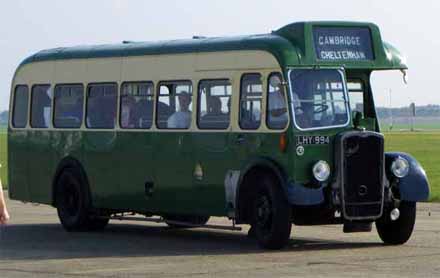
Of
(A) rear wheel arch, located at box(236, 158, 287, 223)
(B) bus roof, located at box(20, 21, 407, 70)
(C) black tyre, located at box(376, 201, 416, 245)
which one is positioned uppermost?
(B) bus roof, located at box(20, 21, 407, 70)

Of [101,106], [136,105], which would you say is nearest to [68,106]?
[101,106]

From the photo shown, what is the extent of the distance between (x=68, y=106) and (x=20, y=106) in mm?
1518

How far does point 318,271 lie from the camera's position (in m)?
15.1

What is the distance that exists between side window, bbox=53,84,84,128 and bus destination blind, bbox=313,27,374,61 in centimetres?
499

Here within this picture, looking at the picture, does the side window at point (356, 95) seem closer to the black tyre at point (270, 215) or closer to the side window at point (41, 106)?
the black tyre at point (270, 215)

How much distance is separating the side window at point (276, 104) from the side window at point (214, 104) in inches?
33.8

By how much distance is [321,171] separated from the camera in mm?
17609

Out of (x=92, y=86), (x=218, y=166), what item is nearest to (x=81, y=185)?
(x=92, y=86)

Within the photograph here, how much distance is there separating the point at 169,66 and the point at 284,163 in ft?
10.1

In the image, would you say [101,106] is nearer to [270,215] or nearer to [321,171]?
[270,215]

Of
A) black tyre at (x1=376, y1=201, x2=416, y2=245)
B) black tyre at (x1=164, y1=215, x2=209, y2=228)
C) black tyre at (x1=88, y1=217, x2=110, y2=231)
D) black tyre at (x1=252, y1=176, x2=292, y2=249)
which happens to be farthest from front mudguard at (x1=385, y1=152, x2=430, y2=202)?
black tyre at (x1=88, y1=217, x2=110, y2=231)

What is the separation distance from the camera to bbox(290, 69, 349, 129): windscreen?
17797 mm

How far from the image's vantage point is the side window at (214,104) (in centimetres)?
1878

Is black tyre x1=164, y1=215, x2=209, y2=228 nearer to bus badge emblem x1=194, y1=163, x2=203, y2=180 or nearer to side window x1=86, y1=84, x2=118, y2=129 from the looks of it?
bus badge emblem x1=194, y1=163, x2=203, y2=180
